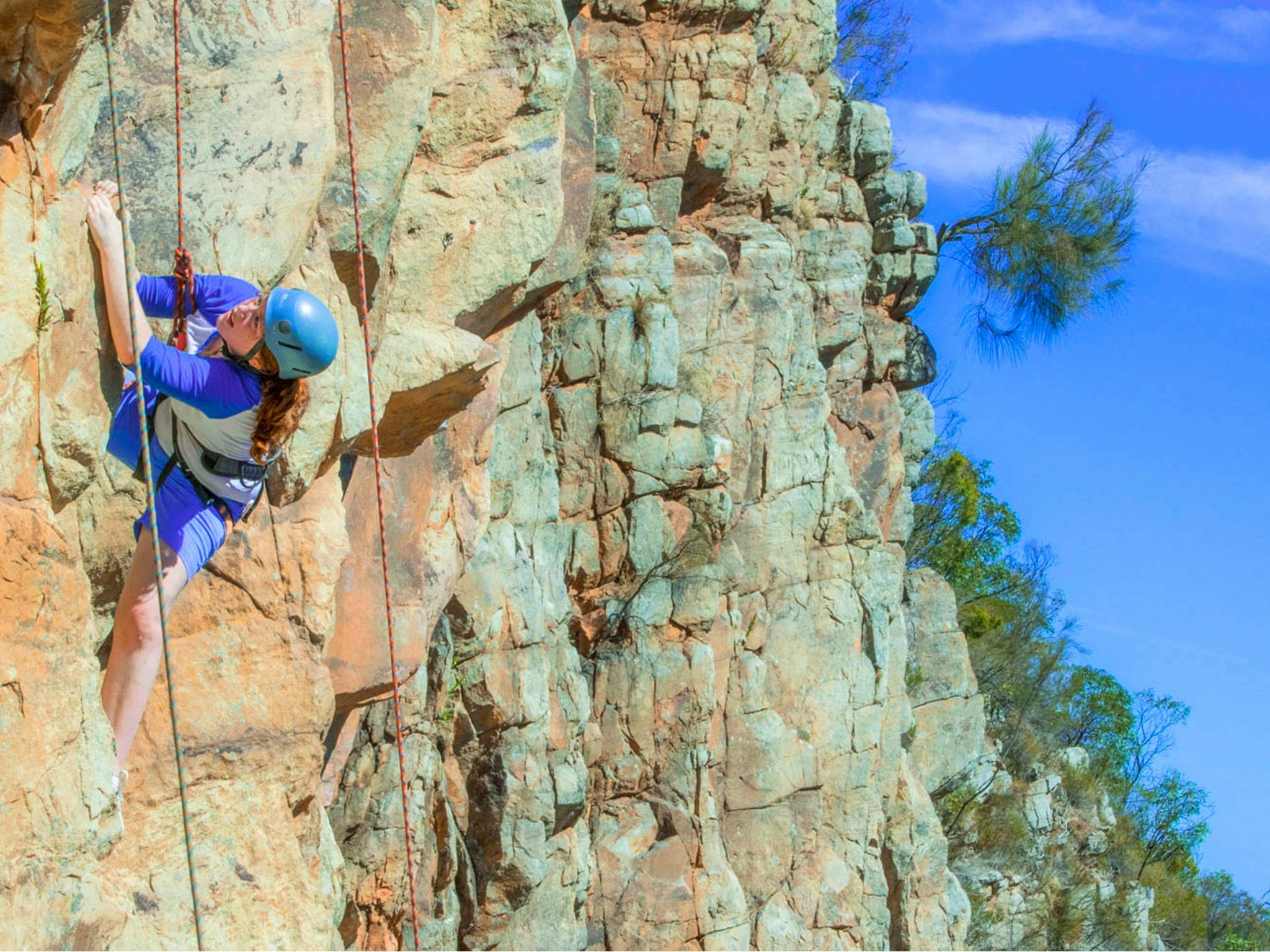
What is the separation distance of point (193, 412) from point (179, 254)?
61 cm

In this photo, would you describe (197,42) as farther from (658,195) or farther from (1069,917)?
(1069,917)

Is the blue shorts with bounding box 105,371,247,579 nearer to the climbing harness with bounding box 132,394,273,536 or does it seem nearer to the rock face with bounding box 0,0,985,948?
Answer: the climbing harness with bounding box 132,394,273,536

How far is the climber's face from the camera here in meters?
6.17

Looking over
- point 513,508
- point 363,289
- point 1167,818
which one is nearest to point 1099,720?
point 1167,818

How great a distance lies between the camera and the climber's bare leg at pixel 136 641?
6.58 metres

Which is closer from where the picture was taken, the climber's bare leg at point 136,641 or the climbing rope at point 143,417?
the climbing rope at point 143,417

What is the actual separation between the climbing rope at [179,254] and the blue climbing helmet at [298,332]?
68 cm

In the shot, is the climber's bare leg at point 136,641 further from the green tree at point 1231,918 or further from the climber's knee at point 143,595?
the green tree at point 1231,918

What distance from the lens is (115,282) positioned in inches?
241

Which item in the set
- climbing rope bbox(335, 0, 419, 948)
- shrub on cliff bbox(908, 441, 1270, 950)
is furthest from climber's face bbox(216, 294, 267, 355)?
shrub on cliff bbox(908, 441, 1270, 950)

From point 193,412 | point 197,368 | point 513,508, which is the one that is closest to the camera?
point 197,368

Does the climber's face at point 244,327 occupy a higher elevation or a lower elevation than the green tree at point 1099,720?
lower

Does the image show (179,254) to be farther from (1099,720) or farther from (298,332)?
(1099,720)

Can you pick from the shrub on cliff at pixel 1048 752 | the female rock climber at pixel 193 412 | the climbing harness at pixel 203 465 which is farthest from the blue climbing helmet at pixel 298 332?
the shrub on cliff at pixel 1048 752
